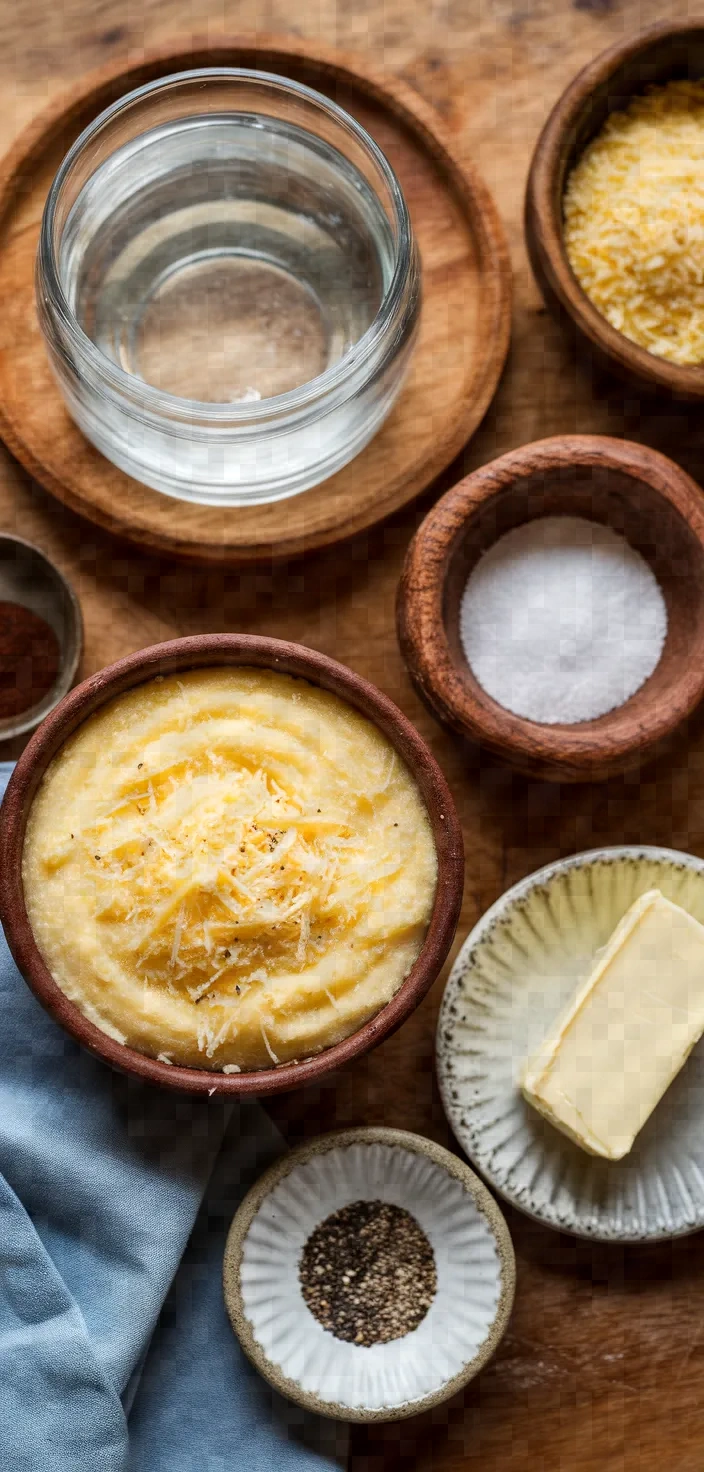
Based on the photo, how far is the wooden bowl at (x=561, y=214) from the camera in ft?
5.90

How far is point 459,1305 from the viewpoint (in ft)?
5.82

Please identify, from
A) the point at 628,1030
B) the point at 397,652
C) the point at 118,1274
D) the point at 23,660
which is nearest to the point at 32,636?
the point at 23,660

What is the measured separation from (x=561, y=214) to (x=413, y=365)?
0.29m

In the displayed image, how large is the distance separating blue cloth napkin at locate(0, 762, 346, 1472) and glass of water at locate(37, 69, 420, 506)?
0.56 m

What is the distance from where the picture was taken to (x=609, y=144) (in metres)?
1.90

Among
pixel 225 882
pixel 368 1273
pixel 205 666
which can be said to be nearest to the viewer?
pixel 225 882

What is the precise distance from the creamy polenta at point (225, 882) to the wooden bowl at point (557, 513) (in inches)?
7.4

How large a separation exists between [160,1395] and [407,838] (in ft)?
2.85

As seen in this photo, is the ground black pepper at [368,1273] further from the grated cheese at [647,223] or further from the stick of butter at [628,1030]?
the grated cheese at [647,223]

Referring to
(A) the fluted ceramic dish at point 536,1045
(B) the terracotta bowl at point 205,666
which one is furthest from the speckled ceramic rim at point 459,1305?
(B) the terracotta bowl at point 205,666

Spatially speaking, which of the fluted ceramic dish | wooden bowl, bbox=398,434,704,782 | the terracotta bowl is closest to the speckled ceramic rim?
the fluted ceramic dish

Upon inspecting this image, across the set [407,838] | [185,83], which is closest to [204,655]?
[407,838]

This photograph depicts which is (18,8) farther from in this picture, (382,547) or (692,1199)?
(692,1199)

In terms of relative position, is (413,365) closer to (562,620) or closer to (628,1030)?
(562,620)
